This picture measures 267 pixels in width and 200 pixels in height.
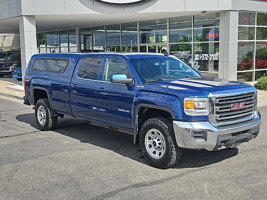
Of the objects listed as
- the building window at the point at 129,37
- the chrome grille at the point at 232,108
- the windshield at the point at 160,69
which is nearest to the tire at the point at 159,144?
the chrome grille at the point at 232,108

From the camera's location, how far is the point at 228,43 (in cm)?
1648

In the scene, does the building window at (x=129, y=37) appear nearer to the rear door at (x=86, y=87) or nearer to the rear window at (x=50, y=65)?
the rear window at (x=50, y=65)

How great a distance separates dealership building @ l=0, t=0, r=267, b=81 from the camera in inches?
627

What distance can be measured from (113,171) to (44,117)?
11.7ft

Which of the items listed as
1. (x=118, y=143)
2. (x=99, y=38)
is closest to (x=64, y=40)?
(x=99, y=38)

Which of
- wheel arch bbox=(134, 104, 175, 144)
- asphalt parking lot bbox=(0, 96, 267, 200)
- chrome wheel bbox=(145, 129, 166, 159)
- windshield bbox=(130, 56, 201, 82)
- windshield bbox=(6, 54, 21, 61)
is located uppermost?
windshield bbox=(6, 54, 21, 61)

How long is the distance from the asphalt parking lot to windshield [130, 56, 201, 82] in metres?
1.46

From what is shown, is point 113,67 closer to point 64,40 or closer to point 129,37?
point 129,37

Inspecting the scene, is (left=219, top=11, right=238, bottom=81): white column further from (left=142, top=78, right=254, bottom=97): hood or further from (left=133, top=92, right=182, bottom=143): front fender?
(left=133, top=92, right=182, bottom=143): front fender

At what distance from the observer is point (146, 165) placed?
18.6 ft

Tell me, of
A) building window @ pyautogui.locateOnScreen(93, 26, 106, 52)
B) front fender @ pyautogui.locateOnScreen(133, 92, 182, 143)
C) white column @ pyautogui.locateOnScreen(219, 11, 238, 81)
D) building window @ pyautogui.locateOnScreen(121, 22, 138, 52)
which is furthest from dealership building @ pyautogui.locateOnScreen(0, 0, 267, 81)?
front fender @ pyautogui.locateOnScreen(133, 92, 182, 143)

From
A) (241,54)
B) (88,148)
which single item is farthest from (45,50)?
(88,148)

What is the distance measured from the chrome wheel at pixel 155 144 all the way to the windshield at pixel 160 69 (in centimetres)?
99

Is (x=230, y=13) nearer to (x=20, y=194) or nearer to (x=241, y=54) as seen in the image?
(x=241, y=54)
